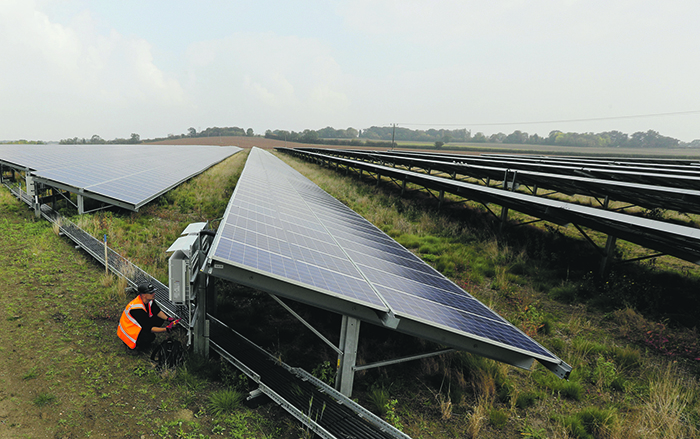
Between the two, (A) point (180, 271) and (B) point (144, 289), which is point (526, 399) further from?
(B) point (144, 289)

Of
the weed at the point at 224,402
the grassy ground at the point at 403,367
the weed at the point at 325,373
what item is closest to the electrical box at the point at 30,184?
the grassy ground at the point at 403,367

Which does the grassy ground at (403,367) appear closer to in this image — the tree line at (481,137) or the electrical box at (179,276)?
the electrical box at (179,276)

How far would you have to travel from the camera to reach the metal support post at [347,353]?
4.55m

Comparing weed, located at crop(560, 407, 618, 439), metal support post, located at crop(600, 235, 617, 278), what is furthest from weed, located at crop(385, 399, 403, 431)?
metal support post, located at crop(600, 235, 617, 278)

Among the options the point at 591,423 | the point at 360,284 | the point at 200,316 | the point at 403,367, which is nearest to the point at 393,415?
the point at 403,367

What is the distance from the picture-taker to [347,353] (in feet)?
15.4

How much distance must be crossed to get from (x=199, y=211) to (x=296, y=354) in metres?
11.8

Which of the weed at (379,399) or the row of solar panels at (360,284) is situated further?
the weed at (379,399)

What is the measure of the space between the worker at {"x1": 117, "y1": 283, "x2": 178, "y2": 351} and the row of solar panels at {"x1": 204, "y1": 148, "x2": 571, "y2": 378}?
1.95m

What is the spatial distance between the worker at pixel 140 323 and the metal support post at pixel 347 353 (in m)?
3.02

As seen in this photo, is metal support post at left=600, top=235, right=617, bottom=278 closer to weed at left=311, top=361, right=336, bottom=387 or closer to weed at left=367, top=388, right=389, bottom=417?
weed at left=367, top=388, right=389, bottom=417

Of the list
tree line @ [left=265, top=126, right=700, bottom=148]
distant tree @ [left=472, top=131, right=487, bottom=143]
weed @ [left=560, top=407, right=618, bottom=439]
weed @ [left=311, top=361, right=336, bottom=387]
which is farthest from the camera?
distant tree @ [left=472, top=131, right=487, bottom=143]

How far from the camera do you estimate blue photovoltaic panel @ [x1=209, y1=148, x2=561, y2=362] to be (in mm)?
4242

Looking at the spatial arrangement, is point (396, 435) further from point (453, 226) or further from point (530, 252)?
point (453, 226)
